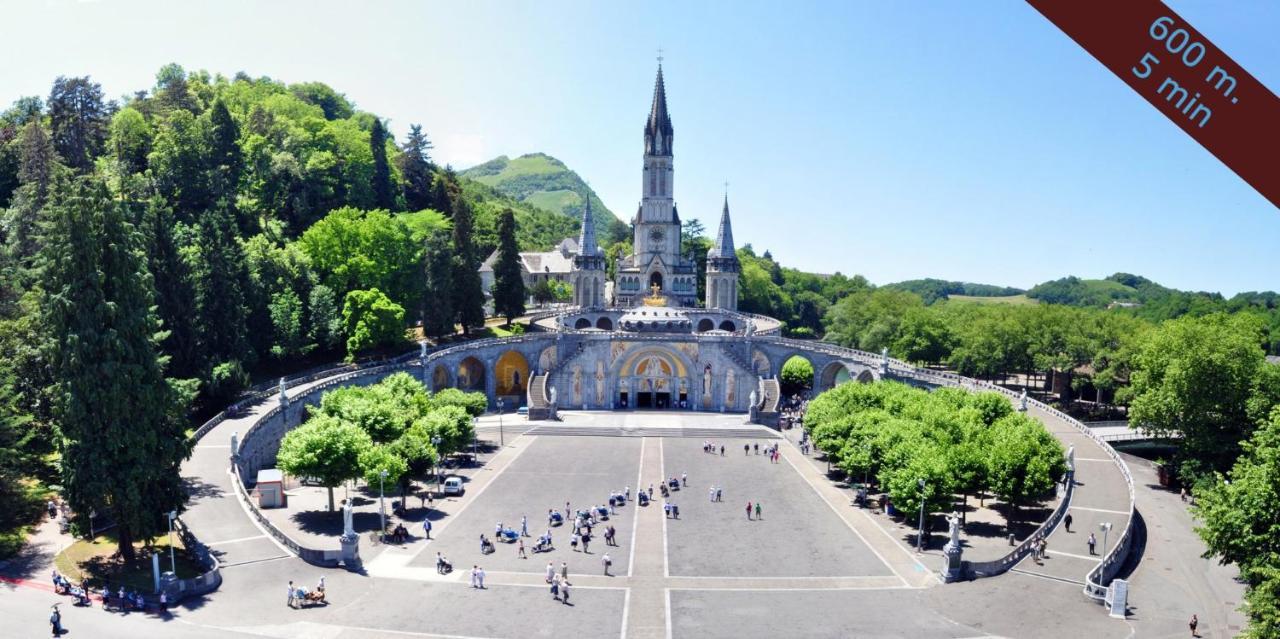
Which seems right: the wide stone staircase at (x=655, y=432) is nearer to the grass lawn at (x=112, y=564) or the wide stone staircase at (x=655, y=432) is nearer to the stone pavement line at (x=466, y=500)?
the stone pavement line at (x=466, y=500)

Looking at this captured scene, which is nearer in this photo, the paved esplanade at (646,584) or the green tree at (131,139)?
the paved esplanade at (646,584)

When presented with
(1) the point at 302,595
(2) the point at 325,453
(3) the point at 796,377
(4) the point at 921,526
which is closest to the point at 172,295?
(2) the point at 325,453

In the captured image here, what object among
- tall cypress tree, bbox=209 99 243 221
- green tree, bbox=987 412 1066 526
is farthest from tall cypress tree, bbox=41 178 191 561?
tall cypress tree, bbox=209 99 243 221

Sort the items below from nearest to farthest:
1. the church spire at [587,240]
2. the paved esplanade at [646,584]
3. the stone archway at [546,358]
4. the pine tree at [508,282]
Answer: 1. the paved esplanade at [646,584]
2. the stone archway at [546,358]
3. the pine tree at [508,282]
4. the church spire at [587,240]

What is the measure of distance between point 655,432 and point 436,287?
2492 centimetres

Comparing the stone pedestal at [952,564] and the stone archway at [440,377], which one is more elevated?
the stone archway at [440,377]

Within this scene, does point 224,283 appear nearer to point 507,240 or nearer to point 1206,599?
point 507,240

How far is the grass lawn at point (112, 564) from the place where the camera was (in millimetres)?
30500

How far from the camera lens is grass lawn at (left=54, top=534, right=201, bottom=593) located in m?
30.5

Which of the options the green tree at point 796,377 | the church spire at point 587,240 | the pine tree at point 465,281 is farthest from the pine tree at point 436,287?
the church spire at point 587,240

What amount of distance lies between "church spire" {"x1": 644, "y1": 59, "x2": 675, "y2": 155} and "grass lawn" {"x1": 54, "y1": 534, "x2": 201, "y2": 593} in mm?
91876

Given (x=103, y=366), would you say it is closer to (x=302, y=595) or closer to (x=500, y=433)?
(x=302, y=595)

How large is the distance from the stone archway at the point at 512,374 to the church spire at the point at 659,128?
161ft

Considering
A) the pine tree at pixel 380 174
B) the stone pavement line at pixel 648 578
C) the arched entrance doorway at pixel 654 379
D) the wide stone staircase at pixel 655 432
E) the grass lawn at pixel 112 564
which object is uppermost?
the pine tree at pixel 380 174
